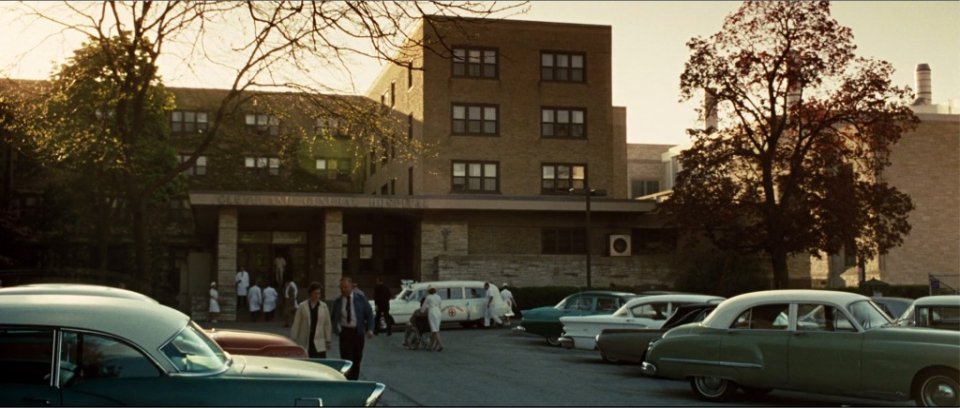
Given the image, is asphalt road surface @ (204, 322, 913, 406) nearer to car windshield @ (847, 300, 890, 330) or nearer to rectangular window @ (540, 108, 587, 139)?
car windshield @ (847, 300, 890, 330)

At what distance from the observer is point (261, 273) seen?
51.3 m

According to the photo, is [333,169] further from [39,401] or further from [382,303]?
[39,401]

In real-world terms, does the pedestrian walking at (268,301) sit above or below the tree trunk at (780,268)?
below

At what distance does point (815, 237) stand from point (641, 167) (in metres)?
41.8

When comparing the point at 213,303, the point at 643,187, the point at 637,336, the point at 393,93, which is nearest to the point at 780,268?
the point at 637,336

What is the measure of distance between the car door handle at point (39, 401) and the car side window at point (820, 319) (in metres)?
10.3

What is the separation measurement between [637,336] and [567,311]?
779 centimetres

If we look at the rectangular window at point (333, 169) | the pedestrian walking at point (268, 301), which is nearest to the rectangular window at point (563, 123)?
the pedestrian walking at point (268, 301)

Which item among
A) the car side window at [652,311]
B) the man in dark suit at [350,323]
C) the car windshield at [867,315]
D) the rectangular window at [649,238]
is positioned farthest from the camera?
the rectangular window at [649,238]

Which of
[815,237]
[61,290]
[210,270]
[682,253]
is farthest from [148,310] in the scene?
[210,270]

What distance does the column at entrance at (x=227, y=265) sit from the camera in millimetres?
40719

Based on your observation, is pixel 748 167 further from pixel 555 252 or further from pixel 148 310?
pixel 148 310

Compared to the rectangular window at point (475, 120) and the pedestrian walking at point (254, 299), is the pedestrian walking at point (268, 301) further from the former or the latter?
the rectangular window at point (475, 120)

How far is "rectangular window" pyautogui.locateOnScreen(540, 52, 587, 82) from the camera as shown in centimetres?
4953
